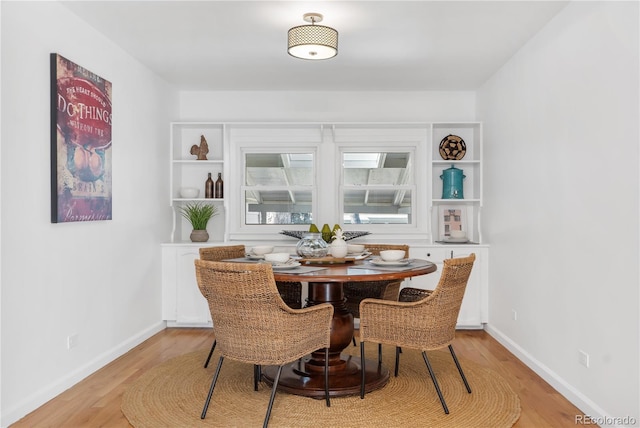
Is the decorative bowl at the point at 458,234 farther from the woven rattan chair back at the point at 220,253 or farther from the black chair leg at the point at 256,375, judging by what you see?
the black chair leg at the point at 256,375

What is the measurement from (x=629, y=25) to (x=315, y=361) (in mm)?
2534

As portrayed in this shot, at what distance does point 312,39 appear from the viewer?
120 inches

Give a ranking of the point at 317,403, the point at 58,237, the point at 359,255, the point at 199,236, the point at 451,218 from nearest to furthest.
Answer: the point at 317,403 → the point at 58,237 → the point at 359,255 → the point at 199,236 → the point at 451,218

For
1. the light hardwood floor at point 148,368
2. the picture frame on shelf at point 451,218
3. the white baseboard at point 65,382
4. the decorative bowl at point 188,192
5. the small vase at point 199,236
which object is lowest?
the light hardwood floor at point 148,368

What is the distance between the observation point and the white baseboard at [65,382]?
8.66 feet

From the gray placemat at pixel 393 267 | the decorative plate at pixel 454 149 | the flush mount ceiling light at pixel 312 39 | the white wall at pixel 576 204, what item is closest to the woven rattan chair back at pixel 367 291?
the gray placemat at pixel 393 267

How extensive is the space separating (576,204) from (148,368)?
299 centimetres

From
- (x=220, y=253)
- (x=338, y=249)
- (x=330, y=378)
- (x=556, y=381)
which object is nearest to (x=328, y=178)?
(x=220, y=253)

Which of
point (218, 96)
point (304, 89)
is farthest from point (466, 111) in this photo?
point (218, 96)

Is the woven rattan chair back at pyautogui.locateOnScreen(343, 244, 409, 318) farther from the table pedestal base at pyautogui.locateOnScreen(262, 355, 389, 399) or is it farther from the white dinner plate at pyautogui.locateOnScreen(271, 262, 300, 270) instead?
the white dinner plate at pyautogui.locateOnScreen(271, 262, 300, 270)

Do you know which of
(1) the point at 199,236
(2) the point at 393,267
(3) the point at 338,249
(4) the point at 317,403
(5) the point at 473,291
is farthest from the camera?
(1) the point at 199,236

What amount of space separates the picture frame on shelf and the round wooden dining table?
2.08m

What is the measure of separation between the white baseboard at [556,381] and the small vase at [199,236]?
2848 millimetres

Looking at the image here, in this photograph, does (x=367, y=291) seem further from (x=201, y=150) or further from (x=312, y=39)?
(x=201, y=150)
